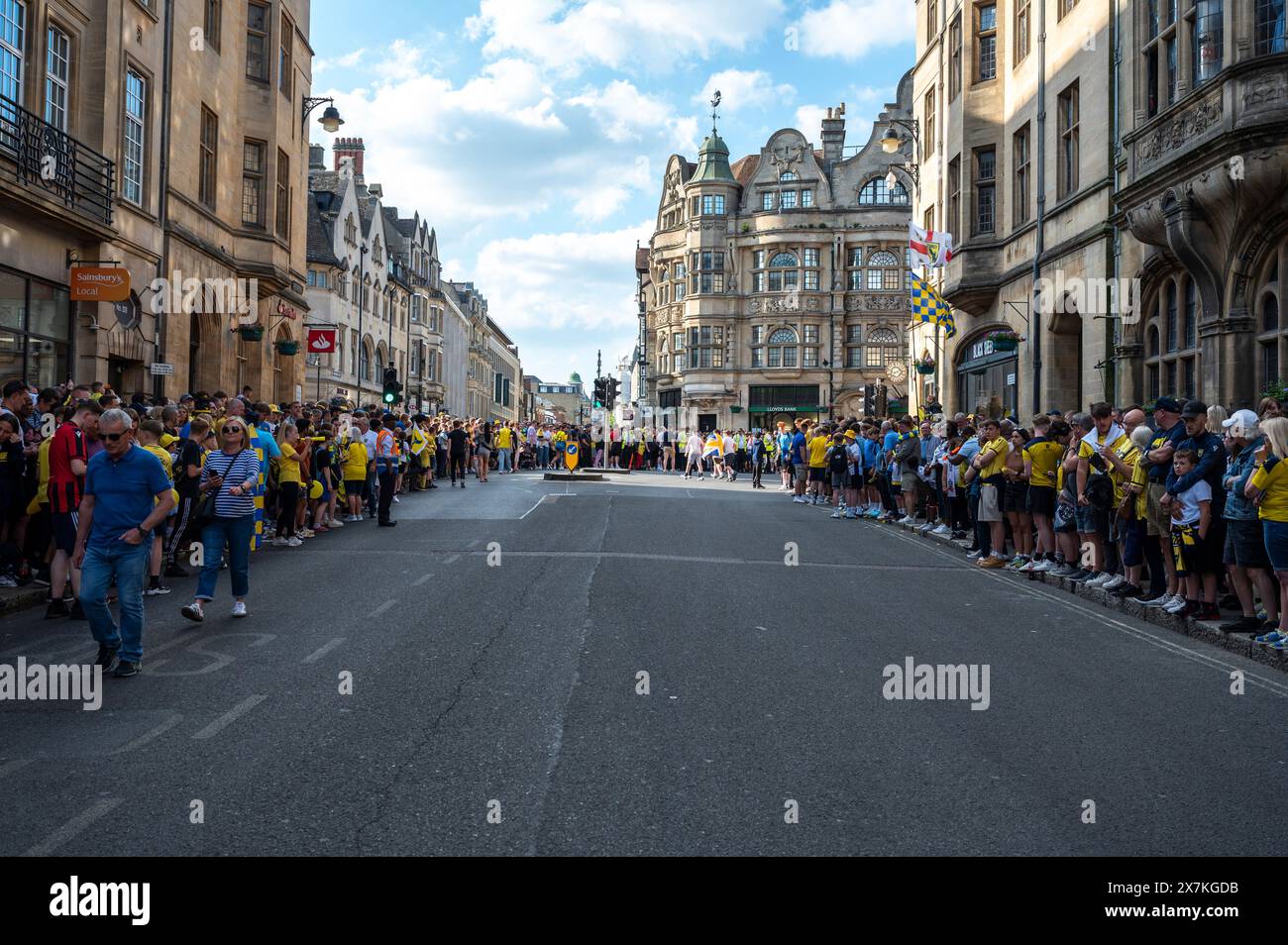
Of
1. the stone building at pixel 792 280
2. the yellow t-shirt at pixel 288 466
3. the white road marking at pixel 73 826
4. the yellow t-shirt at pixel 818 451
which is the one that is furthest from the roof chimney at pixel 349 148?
the white road marking at pixel 73 826

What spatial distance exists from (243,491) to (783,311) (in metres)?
62.6

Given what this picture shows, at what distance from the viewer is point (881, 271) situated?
70000 millimetres

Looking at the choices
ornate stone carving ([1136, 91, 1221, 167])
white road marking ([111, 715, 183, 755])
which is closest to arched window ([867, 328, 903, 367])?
ornate stone carving ([1136, 91, 1221, 167])

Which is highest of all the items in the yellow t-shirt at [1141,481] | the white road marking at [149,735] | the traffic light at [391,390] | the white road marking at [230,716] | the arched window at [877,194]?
the arched window at [877,194]

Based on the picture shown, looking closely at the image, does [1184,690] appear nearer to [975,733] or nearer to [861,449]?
[975,733]

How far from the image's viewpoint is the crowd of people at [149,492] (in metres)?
7.83

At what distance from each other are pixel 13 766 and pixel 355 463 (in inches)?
578

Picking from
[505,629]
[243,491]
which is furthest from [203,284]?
[505,629]

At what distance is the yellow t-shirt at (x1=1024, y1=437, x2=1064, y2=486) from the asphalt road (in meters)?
2.18

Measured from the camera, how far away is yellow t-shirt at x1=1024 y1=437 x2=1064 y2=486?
13.7 metres

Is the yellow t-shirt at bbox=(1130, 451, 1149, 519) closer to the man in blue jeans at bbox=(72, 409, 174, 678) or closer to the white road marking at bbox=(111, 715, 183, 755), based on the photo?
the man in blue jeans at bbox=(72, 409, 174, 678)

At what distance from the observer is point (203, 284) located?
25.9 metres

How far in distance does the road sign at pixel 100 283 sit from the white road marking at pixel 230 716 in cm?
1406

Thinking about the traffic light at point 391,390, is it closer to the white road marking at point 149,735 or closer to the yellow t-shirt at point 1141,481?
the yellow t-shirt at point 1141,481
